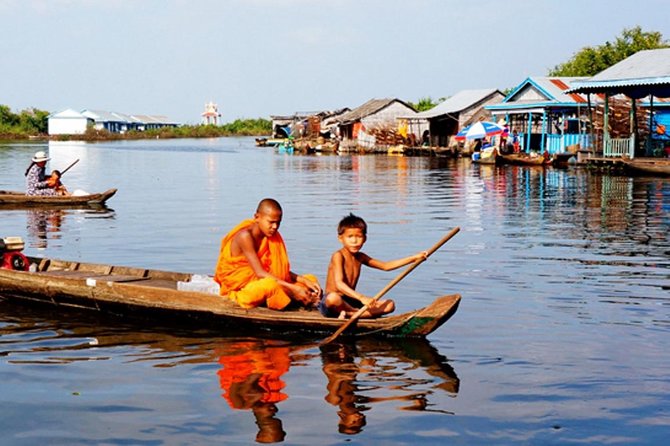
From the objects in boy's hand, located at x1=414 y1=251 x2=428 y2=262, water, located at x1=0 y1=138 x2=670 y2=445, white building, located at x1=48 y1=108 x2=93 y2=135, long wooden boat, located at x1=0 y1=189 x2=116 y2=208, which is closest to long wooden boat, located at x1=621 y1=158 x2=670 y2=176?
water, located at x1=0 y1=138 x2=670 y2=445

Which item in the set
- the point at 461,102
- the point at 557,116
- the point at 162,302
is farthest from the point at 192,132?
the point at 162,302

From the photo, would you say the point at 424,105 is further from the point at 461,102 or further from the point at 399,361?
the point at 399,361

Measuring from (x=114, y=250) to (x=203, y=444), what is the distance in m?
8.02

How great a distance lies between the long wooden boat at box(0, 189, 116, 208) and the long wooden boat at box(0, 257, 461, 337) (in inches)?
355

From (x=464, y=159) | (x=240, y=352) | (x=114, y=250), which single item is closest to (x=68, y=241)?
(x=114, y=250)

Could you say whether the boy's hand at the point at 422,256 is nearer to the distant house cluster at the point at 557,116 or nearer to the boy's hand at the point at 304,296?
the boy's hand at the point at 304,296

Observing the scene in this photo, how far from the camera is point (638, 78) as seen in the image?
82.2 feet

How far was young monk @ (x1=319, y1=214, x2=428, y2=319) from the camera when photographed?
6.93 m

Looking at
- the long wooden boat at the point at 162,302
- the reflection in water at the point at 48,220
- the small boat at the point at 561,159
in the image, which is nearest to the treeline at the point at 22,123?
the small boat at the point at 561,159

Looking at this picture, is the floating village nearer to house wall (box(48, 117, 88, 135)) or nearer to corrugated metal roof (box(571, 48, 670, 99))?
corrugated metal roof (box(571, 48, 670, 99))

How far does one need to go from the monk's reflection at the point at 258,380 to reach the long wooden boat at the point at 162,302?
0.93ft

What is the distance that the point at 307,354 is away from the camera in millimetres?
6691

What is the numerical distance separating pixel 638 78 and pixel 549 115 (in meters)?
Result: 9.46

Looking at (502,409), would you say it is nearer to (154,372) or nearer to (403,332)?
(403,332)
